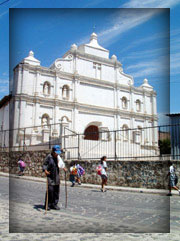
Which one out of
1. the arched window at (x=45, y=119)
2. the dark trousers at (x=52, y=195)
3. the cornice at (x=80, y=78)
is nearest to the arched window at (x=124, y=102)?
the cornice at (x=80, y=78)

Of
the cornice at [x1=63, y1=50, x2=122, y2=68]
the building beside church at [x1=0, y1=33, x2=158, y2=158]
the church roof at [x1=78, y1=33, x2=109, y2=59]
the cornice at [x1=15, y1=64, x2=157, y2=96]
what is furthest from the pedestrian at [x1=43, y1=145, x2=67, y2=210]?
the church roof at [x1=78, y1=33, x2=109, y2=59]

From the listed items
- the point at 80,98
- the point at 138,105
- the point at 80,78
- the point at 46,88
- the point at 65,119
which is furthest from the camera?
the point at 138,105

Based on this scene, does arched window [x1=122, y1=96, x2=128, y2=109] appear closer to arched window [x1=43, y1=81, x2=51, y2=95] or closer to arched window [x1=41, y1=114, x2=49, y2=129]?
arched window [x1=43, y1=81, x2=51, y2=95]

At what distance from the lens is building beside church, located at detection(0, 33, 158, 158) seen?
24.5 m

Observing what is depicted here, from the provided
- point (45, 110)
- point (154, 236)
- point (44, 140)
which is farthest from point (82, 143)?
point (154, 236)

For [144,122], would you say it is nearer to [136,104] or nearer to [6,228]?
[136,104]

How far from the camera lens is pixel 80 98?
91.7ft

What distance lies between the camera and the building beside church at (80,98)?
24531 millimetres

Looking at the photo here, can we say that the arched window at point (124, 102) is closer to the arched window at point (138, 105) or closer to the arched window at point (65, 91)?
the arched window at point (138, 105)

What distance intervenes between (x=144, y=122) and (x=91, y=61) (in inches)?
367

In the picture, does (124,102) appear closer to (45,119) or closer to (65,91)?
(65,91)

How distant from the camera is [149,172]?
40.7 ft

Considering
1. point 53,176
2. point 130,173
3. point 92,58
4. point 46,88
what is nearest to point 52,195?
point 53,176

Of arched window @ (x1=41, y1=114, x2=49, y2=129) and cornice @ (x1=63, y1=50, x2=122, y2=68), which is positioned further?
cornice @ (x1=63, y1=50, x2=122, y2=68)
